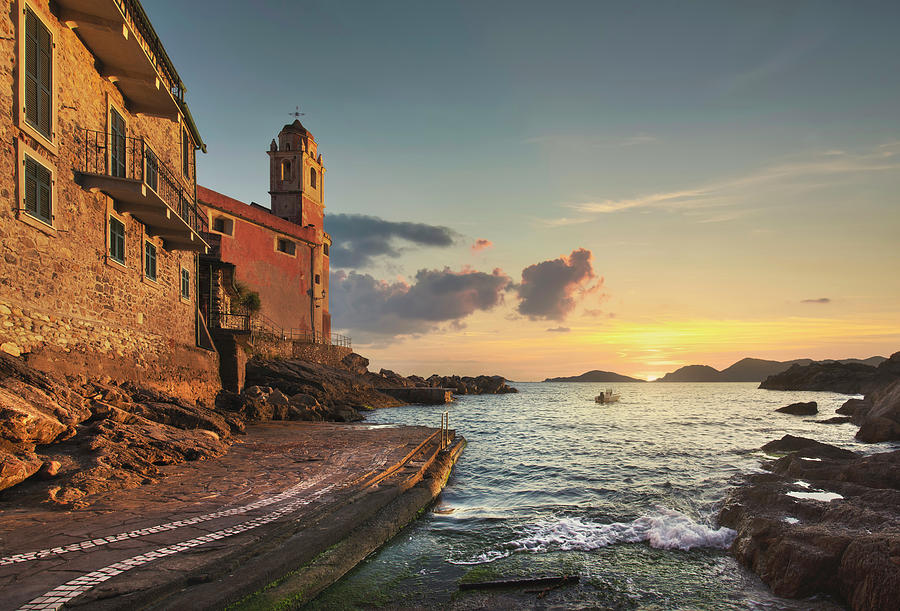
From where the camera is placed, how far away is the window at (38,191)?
9523mm

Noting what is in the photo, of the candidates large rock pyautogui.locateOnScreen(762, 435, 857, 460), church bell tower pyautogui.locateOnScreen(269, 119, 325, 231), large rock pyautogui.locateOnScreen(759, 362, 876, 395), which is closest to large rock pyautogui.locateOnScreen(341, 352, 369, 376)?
church bell tower pyautogui.locateOnScreen(269, 119, 325, 231)

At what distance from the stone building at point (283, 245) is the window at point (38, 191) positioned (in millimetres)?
14275

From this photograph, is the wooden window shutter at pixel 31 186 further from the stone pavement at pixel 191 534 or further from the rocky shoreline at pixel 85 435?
the stone pavement at pixel 191 534

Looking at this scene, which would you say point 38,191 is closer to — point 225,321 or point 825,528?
point 825,528

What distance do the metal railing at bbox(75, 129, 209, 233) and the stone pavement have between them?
765 centimetres

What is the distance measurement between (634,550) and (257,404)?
54.1ft

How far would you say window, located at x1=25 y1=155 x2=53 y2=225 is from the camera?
9.52 metres

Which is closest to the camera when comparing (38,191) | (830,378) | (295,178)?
(38,191)

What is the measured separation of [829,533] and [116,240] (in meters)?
15.4

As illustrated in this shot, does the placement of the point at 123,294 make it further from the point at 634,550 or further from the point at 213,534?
the point at 634,550

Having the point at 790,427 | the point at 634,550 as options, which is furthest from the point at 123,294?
the point at 790,427

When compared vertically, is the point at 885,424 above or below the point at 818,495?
below

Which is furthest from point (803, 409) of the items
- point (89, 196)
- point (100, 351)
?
point (89, 196)

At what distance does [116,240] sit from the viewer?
12.9 metres
